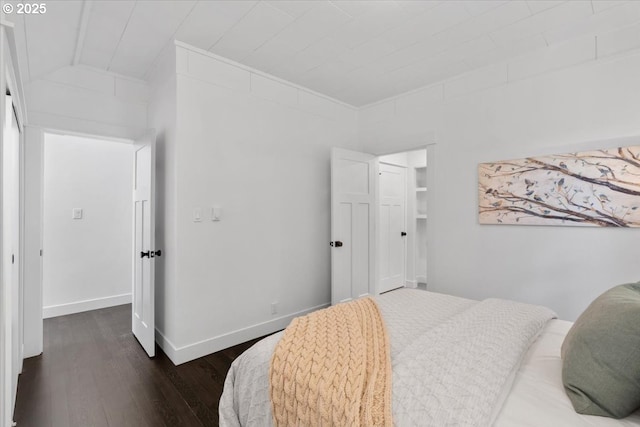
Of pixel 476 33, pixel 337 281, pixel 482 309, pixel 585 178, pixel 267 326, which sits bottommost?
pixel 267 326

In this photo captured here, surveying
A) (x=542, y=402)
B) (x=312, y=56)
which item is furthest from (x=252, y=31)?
(x=542, y=402)

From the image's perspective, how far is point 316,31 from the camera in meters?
2.34

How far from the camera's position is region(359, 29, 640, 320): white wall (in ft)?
7.34

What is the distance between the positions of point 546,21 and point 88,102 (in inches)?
150

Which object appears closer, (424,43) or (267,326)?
(424,43)

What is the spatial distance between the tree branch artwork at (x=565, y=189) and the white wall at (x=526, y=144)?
74mm

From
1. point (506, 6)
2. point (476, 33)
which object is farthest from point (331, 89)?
point (506, 6)

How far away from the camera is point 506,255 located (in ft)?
8.88

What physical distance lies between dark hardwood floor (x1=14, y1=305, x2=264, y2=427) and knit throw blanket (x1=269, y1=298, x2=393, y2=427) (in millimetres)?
1004

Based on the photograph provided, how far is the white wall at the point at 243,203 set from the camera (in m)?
2.54

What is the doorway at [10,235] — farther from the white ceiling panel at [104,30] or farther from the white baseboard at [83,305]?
the white baseboard at [83,305]

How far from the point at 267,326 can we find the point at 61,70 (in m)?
2.96

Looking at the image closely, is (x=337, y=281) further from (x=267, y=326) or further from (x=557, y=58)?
(x=557, y=58)

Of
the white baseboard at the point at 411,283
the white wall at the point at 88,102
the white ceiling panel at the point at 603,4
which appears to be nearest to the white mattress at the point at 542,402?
the white ceiling panel at the point at 603,4
